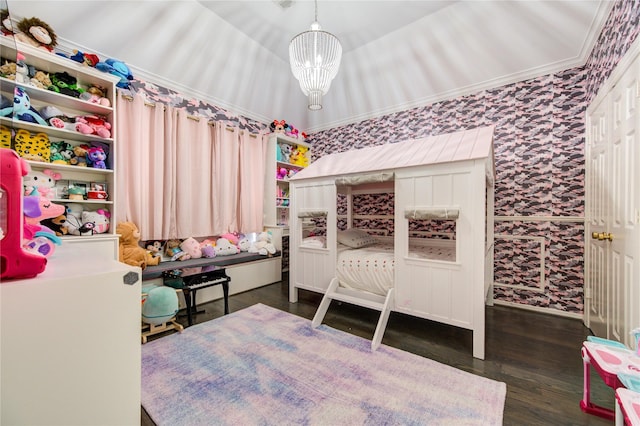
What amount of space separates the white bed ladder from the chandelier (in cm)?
202

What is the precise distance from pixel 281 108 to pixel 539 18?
354cm

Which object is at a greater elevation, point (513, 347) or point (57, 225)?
point (57, 225)

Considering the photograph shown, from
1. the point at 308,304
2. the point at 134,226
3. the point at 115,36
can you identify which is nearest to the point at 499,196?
the point at 308,304

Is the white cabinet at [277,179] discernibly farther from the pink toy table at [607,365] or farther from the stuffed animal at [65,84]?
the pink toy table at [607,365]

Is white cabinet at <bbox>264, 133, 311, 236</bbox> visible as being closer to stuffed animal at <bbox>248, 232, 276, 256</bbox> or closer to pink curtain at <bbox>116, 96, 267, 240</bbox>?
pink curtain at <bbox>116, 96, 267, 240</bbox>

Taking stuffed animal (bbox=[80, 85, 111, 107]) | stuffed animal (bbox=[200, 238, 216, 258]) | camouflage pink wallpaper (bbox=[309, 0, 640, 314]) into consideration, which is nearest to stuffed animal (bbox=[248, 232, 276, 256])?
stuffed animal (bbox=[200, 238, 216, 258])

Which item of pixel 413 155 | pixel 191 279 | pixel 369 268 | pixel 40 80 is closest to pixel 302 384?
pixel 369 268

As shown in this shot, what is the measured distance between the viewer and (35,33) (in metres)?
2.29

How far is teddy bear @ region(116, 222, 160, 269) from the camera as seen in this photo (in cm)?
284

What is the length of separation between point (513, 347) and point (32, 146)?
4.75m

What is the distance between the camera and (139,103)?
3.09 metres

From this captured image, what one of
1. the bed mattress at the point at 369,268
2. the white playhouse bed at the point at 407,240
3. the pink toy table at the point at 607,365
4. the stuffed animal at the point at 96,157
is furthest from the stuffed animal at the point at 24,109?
the pink toy table at the point at 607,365

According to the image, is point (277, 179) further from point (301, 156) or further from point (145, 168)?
point (145, 168)

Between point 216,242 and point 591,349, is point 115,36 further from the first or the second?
point 591,349
